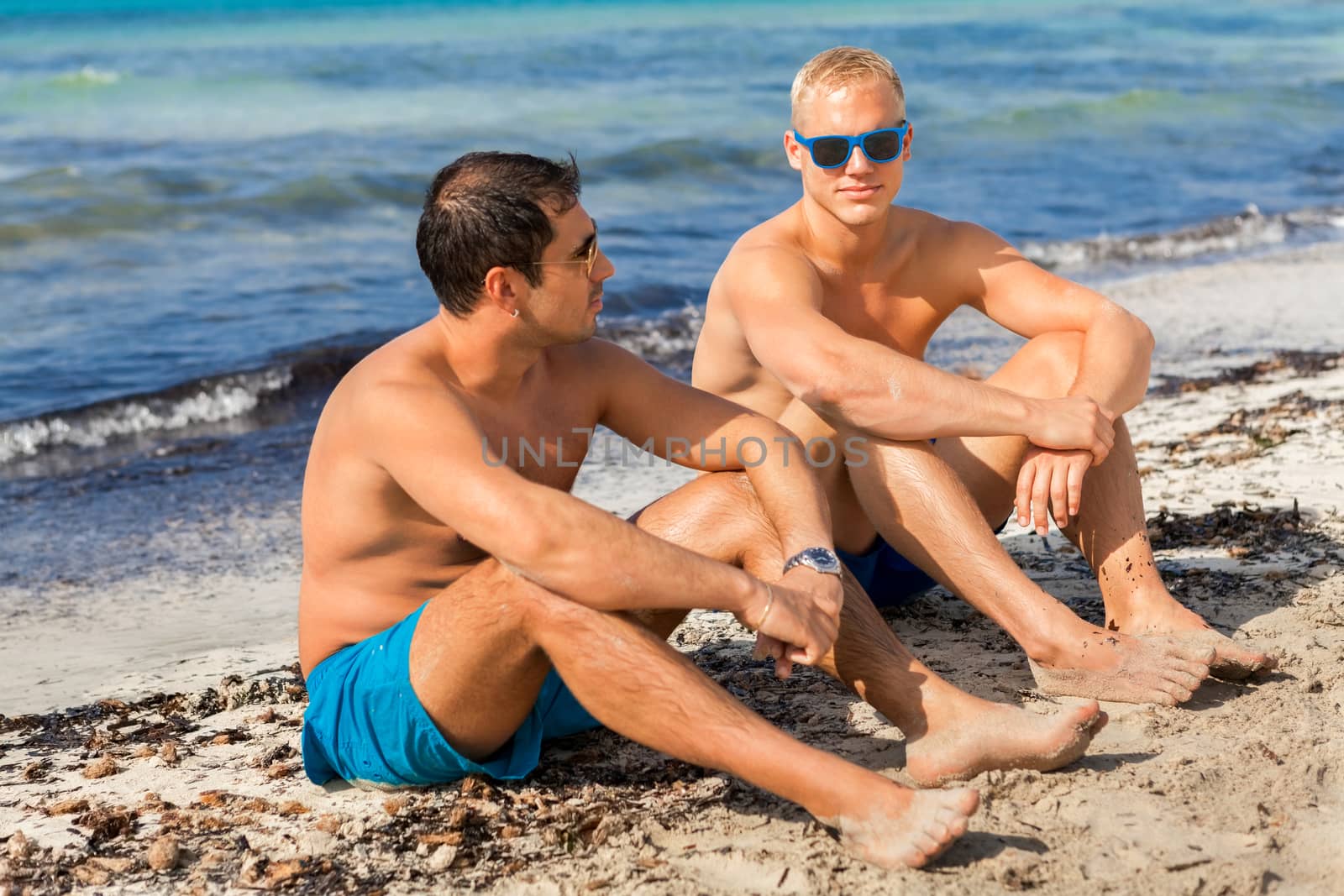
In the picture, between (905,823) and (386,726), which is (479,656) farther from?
(905,823)

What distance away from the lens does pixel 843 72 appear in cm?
428

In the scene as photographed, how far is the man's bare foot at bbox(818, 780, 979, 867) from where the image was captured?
9.55 feet

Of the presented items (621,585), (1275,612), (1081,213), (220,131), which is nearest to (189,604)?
(621,585)

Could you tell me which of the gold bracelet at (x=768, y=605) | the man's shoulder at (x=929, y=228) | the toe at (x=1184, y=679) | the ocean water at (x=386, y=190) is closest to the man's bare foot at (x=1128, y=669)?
the toe at (x=1184, y=679)

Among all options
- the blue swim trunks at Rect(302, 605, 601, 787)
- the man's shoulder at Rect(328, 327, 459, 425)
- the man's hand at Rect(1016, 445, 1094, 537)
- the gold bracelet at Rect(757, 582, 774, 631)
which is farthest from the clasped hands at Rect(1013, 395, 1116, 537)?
the man's shoulder at Rect(328, 327, 459, 425)

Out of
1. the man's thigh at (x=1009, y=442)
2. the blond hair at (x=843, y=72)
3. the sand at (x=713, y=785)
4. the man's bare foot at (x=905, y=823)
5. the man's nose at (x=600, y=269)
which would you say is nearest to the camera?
the man's bare foot at (x=905, y=823)

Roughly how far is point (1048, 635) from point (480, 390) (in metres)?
1.64

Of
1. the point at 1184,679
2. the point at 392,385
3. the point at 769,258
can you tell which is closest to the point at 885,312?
the point at 769,258

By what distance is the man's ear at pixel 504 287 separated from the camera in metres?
3.37

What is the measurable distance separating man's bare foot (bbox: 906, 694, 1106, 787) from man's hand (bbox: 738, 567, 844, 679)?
1.20 ft

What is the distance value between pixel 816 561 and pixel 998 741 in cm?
60

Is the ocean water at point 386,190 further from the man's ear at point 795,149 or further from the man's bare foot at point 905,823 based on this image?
the man's bare foot at point 905,823

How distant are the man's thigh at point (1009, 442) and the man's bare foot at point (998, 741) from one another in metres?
0.96

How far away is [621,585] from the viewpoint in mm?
3047
